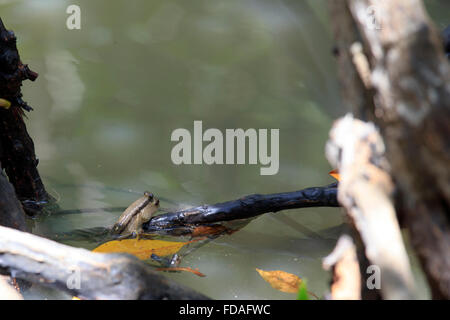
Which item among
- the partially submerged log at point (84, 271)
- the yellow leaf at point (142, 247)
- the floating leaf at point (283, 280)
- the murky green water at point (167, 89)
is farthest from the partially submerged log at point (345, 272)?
the murky green water at point (167, 89)

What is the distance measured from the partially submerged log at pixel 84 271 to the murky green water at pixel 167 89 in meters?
0.95

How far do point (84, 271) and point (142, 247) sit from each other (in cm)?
67

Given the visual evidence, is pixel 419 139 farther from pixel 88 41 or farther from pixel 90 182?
pixel 88 41

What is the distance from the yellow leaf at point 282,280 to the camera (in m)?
1.36

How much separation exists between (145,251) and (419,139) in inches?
39.3

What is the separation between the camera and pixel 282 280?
140 centimetres

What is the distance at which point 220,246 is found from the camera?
62.2 inches

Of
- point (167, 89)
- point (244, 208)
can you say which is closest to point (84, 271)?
point (244, 208)

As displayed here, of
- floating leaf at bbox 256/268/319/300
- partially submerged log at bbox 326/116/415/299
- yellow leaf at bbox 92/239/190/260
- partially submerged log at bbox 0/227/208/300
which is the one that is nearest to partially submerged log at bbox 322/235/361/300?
partially submerged log at bbox 326/116/415/299

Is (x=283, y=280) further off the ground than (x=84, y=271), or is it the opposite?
(x=283, y=280)

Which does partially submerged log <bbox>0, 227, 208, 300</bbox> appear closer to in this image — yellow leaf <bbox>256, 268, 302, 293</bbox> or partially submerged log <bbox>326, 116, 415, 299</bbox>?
partially submerged log <bbox>326, 116, 415, 299</bbox>

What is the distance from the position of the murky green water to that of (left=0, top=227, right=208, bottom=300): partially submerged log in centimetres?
95

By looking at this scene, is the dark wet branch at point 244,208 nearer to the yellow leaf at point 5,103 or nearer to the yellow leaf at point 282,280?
the yellow leaf at point 282,280

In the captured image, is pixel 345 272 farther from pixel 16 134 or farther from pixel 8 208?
pixel 16 134
